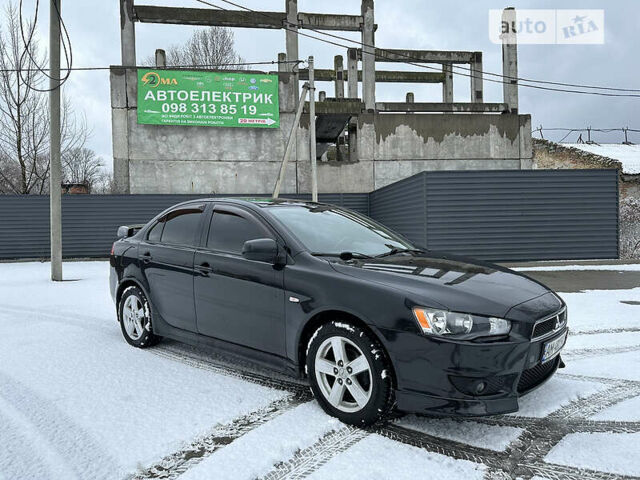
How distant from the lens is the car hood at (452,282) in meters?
2.67

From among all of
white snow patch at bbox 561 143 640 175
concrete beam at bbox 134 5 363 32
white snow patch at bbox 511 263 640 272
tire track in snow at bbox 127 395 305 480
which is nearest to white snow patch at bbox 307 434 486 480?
tire track in snow at bbox 127 395 305 480

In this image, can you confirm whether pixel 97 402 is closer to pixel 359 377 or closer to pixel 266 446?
pixel 266 446

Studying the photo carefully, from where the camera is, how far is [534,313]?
2775mm

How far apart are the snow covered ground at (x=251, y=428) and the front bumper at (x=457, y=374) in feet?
0.75

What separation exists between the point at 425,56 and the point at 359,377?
26803 mm

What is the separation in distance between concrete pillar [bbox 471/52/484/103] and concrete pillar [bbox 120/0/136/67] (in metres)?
17.1

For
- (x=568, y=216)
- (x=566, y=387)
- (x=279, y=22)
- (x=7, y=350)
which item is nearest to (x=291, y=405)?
(x=566, y=387)

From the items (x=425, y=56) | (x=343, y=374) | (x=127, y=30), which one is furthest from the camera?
(x=425, y=56)

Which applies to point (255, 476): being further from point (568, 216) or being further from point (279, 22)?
point (279, 22)

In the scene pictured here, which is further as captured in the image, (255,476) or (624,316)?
(624,316)

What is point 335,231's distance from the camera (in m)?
3.82

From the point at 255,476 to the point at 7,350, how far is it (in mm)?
3507

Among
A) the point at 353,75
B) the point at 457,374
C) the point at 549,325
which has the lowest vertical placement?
the point at 457,374

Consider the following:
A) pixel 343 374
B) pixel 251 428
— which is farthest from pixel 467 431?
pixel 251 428
